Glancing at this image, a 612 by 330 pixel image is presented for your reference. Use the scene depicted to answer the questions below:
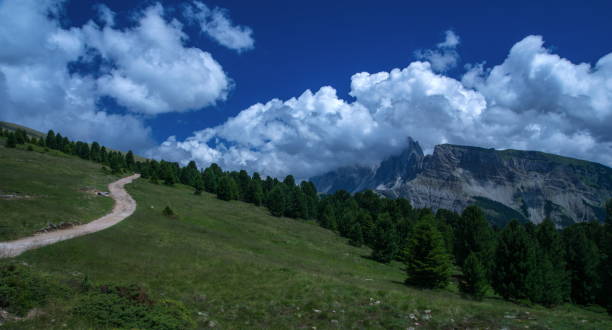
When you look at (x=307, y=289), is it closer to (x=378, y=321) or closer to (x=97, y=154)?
(x=378, y=321)

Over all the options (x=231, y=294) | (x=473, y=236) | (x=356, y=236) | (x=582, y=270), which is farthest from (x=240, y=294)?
(x=582, y=270)

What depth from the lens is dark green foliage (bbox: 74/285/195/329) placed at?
501 inches

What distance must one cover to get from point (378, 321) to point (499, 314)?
25.5 feet

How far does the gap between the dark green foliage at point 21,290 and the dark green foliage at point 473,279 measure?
4531cm

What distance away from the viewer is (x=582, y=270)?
5688 cm

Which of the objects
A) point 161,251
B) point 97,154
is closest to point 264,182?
point 97,154

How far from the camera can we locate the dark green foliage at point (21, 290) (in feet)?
40.5

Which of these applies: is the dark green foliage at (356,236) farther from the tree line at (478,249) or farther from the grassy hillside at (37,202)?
the grassy hillside at (37,202)

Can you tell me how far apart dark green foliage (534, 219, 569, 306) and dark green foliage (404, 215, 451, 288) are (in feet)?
45.5

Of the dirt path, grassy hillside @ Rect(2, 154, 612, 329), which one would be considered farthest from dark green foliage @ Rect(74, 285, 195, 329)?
the dirt path

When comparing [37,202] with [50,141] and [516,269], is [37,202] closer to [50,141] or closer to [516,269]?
[516,269]

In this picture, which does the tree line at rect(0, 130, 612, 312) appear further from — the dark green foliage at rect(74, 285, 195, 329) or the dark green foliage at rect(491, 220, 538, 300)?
the dark green foliage at rect(74, 285, 195, 329)

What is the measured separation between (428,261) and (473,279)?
8.65 metres

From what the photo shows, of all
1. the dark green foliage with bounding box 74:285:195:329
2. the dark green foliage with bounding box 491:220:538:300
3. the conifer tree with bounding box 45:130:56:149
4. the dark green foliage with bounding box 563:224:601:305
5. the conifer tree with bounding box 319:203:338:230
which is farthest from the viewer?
the conifer tree with bounding box 45:130:56:149
